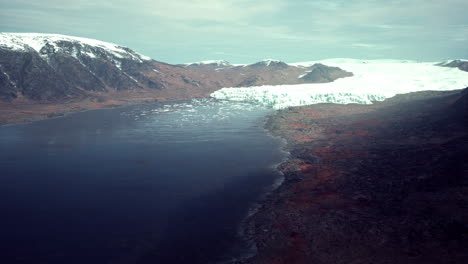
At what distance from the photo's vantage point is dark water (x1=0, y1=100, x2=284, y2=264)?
20203 millimetres

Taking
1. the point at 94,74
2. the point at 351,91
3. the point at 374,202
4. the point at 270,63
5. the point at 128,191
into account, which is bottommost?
the point at 128,191

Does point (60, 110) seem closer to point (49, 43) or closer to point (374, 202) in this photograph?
point (49, 43)

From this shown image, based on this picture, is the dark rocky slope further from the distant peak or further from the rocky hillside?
the distant peak

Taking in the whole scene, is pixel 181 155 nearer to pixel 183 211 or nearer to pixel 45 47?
pixel 183 211

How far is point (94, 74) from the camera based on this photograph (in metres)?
109

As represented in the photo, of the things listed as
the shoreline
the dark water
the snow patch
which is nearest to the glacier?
the shoreline

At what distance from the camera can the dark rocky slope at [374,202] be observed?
18312 mm

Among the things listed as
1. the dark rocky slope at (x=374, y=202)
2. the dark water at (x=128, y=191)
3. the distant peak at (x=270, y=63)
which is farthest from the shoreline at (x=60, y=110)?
the distant peak at (x=270, y=63)

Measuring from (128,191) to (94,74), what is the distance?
301ft

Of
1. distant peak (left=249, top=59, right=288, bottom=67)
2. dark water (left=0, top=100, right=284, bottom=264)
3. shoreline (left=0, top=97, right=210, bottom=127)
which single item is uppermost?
distant peak (left=249, top=59, right=288, bottom=67)

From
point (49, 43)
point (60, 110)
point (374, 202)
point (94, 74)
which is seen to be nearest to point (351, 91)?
point (374, 202)

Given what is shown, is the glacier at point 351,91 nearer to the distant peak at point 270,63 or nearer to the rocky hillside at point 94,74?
the rocky hillside at point 94,74

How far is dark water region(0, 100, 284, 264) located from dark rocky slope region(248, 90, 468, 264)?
305cm

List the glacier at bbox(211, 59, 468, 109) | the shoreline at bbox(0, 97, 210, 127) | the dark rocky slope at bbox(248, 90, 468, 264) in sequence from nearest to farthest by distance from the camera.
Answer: the dark rocky slope at bbox(248, 90, 468, 264)
the shoreline at bbox(0, 97, 210, 127)
the glacier at bbox(211, 59, 468, 109)
